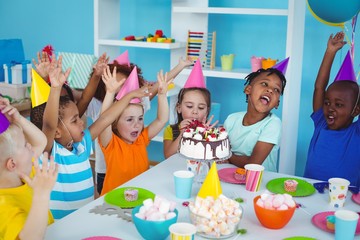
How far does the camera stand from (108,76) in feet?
6.51

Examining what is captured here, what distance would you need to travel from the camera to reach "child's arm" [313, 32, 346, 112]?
217 cm

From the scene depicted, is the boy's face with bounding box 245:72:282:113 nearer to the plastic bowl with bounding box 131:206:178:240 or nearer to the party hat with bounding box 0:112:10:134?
the plastic bowl with bounding box 131:206:178:240

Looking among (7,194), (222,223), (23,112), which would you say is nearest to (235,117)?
(222,223)

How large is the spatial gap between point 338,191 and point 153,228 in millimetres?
595

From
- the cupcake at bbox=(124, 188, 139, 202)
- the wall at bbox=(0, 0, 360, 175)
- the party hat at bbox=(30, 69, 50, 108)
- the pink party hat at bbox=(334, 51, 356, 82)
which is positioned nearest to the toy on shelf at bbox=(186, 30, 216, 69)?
the wall at bbox=(0, 0, 360, 175)

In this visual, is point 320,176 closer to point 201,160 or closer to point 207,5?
point 201,160

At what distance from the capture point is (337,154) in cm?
202

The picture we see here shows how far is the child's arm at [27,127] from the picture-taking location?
4.83 feet

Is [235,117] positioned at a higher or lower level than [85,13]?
lower

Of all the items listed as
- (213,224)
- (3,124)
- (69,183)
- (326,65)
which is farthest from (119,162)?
(326,65)

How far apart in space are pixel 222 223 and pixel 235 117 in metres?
0.96

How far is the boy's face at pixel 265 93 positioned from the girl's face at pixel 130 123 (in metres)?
0.47

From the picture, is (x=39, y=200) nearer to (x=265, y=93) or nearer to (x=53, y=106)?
(x=53, y=106)

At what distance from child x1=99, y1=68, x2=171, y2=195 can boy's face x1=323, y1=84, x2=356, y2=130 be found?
0.66 metres
